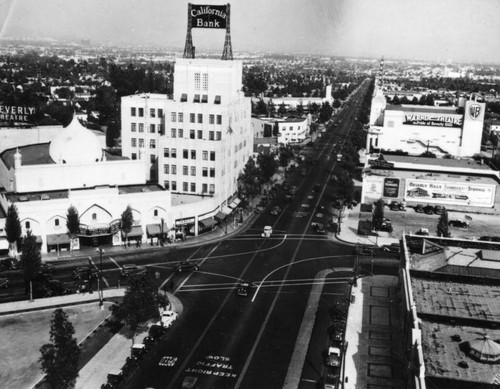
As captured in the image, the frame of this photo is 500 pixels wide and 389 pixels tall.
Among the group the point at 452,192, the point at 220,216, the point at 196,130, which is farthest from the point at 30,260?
the point at 452,192

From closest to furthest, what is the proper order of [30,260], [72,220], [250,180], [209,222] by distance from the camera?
1. [30,260]
2. [72,220]
3. [209,222]
4. [250,180]

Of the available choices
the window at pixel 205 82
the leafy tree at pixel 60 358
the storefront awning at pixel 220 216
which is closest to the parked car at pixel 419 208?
the storefront awning at pixel 220 216

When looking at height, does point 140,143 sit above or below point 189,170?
above

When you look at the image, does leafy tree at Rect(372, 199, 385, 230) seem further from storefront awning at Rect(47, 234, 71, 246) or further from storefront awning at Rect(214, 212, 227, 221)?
storefront awning at Rect(47, 234, 71, 246)

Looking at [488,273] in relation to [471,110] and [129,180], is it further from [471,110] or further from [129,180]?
[471,110]

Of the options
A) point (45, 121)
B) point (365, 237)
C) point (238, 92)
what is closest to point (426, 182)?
point (365, 237)

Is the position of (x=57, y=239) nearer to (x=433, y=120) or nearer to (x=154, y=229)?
(x=154, y=229)
